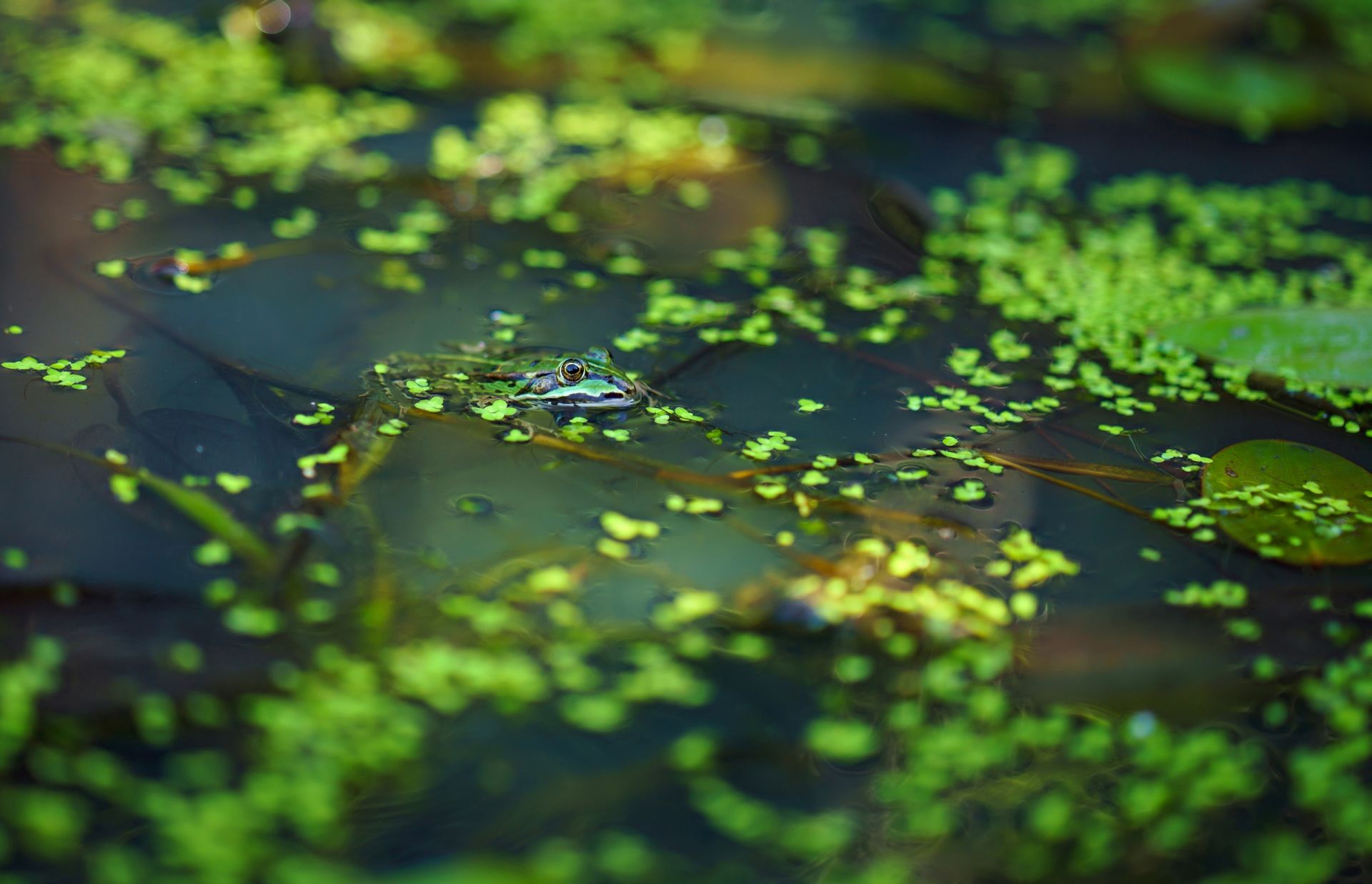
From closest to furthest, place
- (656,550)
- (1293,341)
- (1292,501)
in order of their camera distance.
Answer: (656,550) → (1292,501) → (1293,341)

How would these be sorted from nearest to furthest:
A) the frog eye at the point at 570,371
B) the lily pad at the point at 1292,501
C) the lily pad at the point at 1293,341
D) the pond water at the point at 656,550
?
the pond water at the point at 656,550 < the lily pad at the point at 1292,501 < the frog eye at the point at 570,371 < the lily pad at the point at 1293,341

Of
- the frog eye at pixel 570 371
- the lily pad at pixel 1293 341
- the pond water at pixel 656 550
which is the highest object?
the lily pad at pixel 1293 341

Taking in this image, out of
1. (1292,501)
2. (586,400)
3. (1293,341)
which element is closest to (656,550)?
(586,400)

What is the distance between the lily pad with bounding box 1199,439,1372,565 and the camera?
162cm

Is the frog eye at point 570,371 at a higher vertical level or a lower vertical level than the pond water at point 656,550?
higher

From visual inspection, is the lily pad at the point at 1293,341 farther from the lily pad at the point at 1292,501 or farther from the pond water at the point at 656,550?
the lily pad at the point at 1292,501

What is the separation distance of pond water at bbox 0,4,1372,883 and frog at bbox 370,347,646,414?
0.02m

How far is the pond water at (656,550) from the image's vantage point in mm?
1207

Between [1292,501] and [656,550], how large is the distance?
1.11 meters

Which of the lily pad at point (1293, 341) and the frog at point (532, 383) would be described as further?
the lily pad at point (1293, 341)

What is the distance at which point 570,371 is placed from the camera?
177cm

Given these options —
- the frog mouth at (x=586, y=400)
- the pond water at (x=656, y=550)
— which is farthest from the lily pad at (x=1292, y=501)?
the frog mouth at (x=586, y=400)

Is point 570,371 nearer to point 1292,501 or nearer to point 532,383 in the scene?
point 532,383

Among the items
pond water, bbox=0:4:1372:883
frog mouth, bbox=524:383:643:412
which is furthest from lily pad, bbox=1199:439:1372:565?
frog mouth, bbox=524:383:643:412
